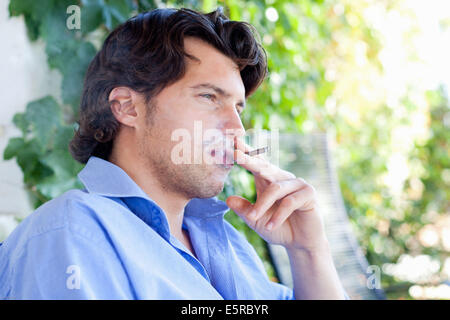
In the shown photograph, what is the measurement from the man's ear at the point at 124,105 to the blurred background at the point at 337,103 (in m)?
0.28

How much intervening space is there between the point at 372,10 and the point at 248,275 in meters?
1.09

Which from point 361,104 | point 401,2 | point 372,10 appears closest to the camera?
point 401,2

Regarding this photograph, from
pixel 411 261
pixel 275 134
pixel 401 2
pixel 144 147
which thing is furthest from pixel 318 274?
pixel 411 261

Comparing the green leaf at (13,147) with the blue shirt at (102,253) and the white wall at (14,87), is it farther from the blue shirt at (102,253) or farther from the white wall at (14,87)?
the blue shirt at (102,253)

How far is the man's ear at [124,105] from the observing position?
2.92ft

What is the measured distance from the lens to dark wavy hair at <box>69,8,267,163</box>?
→ 2.87ft
